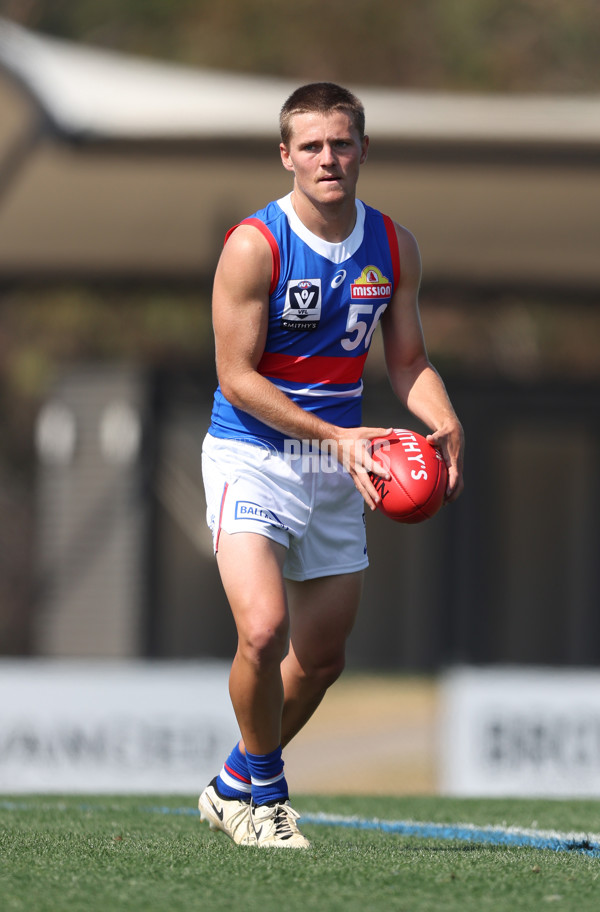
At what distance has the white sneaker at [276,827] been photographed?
4719 mm

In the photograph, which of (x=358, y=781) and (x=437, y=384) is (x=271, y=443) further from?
(x=358, y=781)

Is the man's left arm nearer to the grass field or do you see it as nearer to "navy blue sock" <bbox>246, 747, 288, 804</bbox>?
"navy blue sock" <bbox>246, 747, 288, 804</bbox>

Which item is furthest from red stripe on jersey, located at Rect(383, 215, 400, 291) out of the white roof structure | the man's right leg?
the white roof structure

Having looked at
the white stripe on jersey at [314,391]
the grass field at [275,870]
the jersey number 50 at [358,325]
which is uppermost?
the jersey number 50 at [358,325]

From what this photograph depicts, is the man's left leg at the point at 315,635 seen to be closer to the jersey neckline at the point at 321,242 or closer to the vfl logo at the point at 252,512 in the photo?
the vfl logo at the point at 252,512

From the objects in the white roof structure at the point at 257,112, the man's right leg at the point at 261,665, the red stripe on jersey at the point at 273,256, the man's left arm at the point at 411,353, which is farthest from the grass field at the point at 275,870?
the white roof structure at the point at 257,112

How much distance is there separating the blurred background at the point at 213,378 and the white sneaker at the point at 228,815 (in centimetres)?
767

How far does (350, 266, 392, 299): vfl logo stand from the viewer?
16.2 feet

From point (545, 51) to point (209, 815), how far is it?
104 feet

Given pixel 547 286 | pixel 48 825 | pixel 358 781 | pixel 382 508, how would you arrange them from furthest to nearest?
1. pixel 547 286
2. pixel 358 781
3. pixel 48 825
4. pixel 382 508

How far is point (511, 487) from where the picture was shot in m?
17.7

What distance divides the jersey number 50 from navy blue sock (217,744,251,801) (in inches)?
55.5

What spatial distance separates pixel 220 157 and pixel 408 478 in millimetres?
9645

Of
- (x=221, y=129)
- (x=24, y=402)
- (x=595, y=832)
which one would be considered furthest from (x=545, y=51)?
(x=595, y=832)
